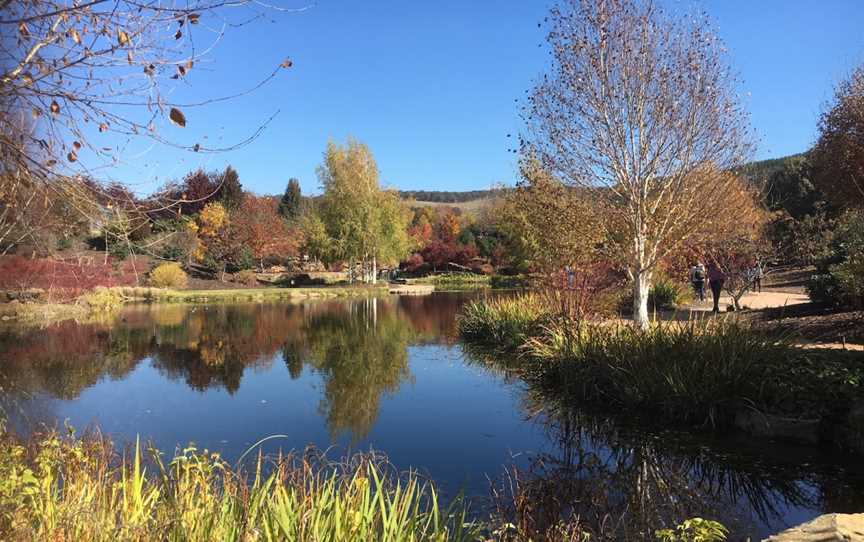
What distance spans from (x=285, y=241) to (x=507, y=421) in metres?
35.7

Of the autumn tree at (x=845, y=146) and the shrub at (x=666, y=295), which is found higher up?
the autumn tree at (x=845, y=146)

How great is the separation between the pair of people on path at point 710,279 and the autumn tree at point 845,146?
10.6ft

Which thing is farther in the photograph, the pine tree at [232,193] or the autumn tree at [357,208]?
the pine tree at [232,193]

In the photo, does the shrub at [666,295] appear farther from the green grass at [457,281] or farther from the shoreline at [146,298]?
the green grass at [457,281]

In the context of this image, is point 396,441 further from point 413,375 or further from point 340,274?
point 340,274

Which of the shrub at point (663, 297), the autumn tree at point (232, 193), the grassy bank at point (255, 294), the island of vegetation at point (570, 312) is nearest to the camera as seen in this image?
the island of vegetation at point (570, 312)

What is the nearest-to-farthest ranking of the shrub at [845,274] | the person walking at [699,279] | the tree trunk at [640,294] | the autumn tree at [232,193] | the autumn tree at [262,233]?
the shrub at [845,274] < the tree trunk at [640,294] < the person walking at [699,279] < the autumn tree at [262,233] < the autumn tree at [232,193]

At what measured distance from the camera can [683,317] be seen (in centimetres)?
1423

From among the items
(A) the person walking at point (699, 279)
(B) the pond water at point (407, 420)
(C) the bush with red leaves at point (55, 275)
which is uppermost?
(C) the bush with red leaves at point (55, 275)

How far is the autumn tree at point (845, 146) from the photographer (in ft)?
41.5

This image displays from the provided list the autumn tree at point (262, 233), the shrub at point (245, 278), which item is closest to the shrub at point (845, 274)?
the shrub at point (245, 278)

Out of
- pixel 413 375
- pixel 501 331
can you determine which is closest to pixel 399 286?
pixel 501 331

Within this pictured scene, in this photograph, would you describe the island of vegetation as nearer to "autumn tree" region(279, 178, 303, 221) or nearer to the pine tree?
the pine tree

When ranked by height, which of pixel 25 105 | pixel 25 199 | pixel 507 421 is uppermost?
pixel 25 105
